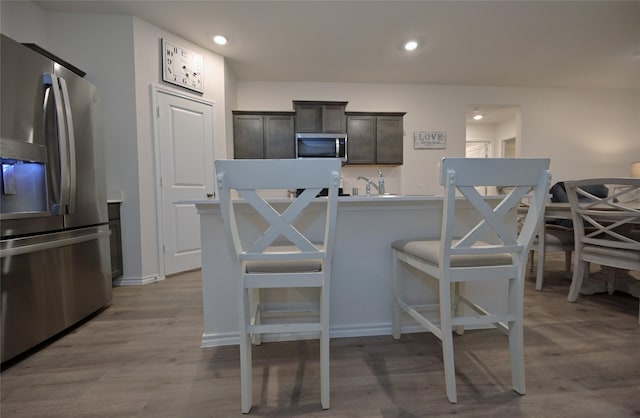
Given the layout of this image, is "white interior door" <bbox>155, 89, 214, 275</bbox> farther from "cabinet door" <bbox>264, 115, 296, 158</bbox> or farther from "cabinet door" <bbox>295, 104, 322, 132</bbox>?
"cabinet door" <bbox>295, 104, 322, 132</bbox>

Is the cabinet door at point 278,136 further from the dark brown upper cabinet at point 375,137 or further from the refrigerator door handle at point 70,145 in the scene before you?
the refrigerator door handle at point 70,145

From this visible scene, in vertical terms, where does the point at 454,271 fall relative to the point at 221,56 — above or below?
below

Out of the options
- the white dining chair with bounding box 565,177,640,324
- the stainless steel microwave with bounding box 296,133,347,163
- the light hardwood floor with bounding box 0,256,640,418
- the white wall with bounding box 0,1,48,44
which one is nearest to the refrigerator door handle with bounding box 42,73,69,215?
the light hardwood floor with bounding box 0,256,640,418

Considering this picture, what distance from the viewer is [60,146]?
5.34ft

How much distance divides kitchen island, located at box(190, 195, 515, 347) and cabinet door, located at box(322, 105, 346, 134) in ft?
8.88

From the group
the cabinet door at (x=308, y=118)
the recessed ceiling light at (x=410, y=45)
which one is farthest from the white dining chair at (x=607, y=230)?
the cabinet door at (x=308, y=118)

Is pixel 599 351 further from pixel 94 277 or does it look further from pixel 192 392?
pixel 94 277

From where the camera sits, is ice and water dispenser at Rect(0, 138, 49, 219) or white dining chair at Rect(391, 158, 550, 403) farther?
ice and water dispenser at Rect(0, 138, 49, 219)

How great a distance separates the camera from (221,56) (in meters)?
3.58

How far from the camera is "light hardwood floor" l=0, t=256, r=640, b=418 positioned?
111 centimetres

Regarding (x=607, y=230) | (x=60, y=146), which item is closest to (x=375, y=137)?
(x=607, y=230)

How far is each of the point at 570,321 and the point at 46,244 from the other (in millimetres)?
3304

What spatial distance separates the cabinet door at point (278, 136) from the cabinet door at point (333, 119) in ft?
1.65

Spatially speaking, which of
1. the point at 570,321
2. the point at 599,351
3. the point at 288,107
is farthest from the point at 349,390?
the point at 288,107
